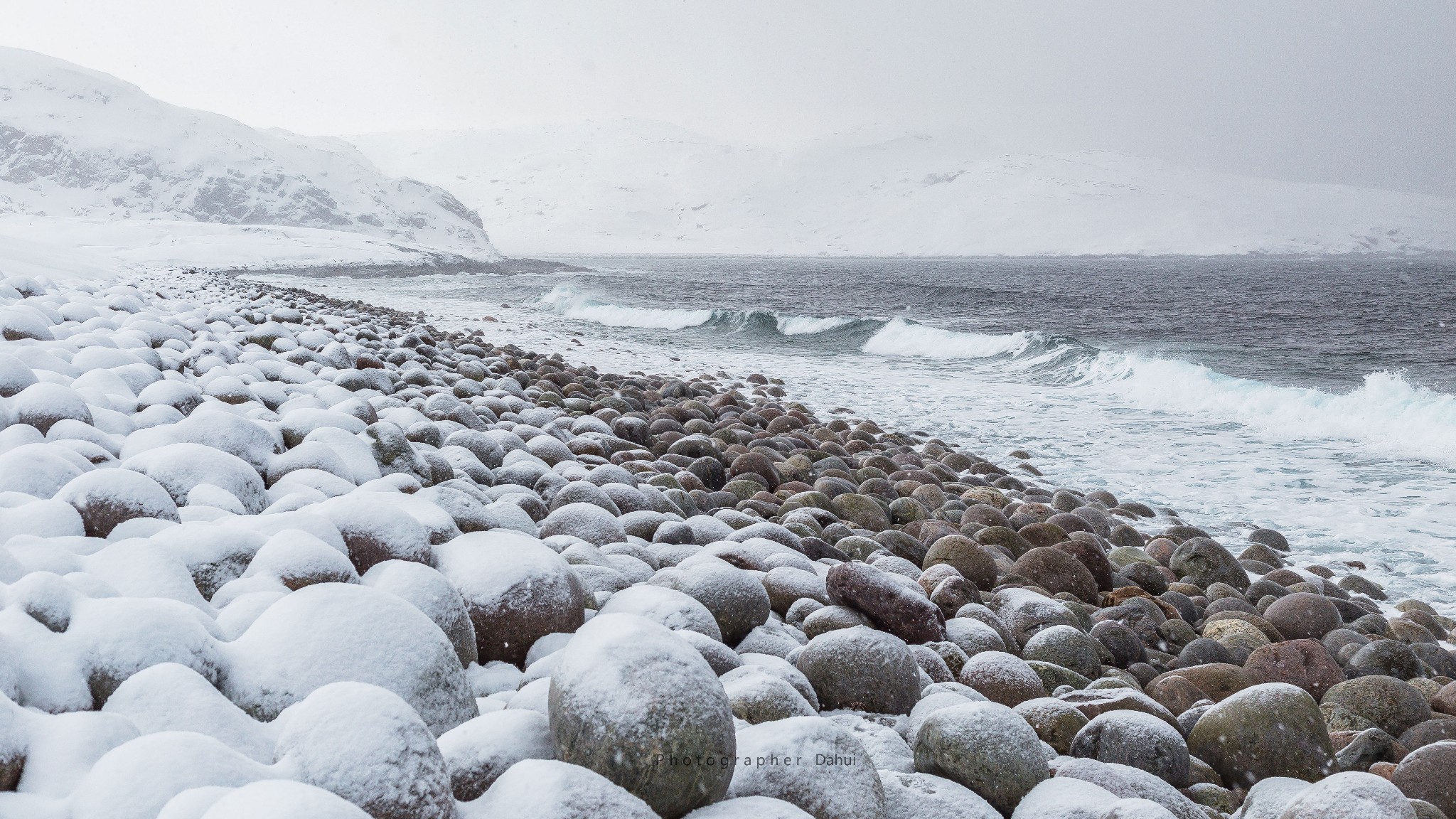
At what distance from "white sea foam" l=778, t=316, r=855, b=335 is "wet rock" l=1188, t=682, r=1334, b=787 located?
2193cm

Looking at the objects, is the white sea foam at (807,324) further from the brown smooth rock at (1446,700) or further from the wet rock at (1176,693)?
the wet rock at (1176,693)

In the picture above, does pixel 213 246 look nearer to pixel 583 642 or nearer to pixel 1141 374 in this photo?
pixel 1141 374

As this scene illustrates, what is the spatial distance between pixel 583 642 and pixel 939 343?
20.1 m

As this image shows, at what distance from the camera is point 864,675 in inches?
98.5

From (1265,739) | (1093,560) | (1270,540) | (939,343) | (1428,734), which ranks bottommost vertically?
(1270,540)

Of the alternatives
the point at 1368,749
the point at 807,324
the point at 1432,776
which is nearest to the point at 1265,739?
the point at 1432,776

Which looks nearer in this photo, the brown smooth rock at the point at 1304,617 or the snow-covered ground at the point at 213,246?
the brown smooth rock at the point at 1304,617

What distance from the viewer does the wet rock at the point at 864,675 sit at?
8.20ft

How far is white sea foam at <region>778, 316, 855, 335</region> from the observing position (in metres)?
24.9

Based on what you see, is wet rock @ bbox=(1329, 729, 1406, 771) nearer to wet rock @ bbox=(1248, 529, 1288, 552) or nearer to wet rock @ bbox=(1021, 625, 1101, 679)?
wet rock @ bbox=(1021, 625, 1101, 679)

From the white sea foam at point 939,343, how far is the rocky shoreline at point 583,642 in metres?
14.2

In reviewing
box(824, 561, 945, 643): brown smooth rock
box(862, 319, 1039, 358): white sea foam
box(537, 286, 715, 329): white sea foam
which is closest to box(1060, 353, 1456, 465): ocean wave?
box(862, 319, 1039, 358): white sea foam

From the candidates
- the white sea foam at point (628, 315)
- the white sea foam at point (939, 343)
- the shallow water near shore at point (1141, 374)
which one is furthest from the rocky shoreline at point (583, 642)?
the white sea foam at point (628, 315)

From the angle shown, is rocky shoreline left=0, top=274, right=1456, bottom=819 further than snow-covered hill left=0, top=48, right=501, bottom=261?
No
